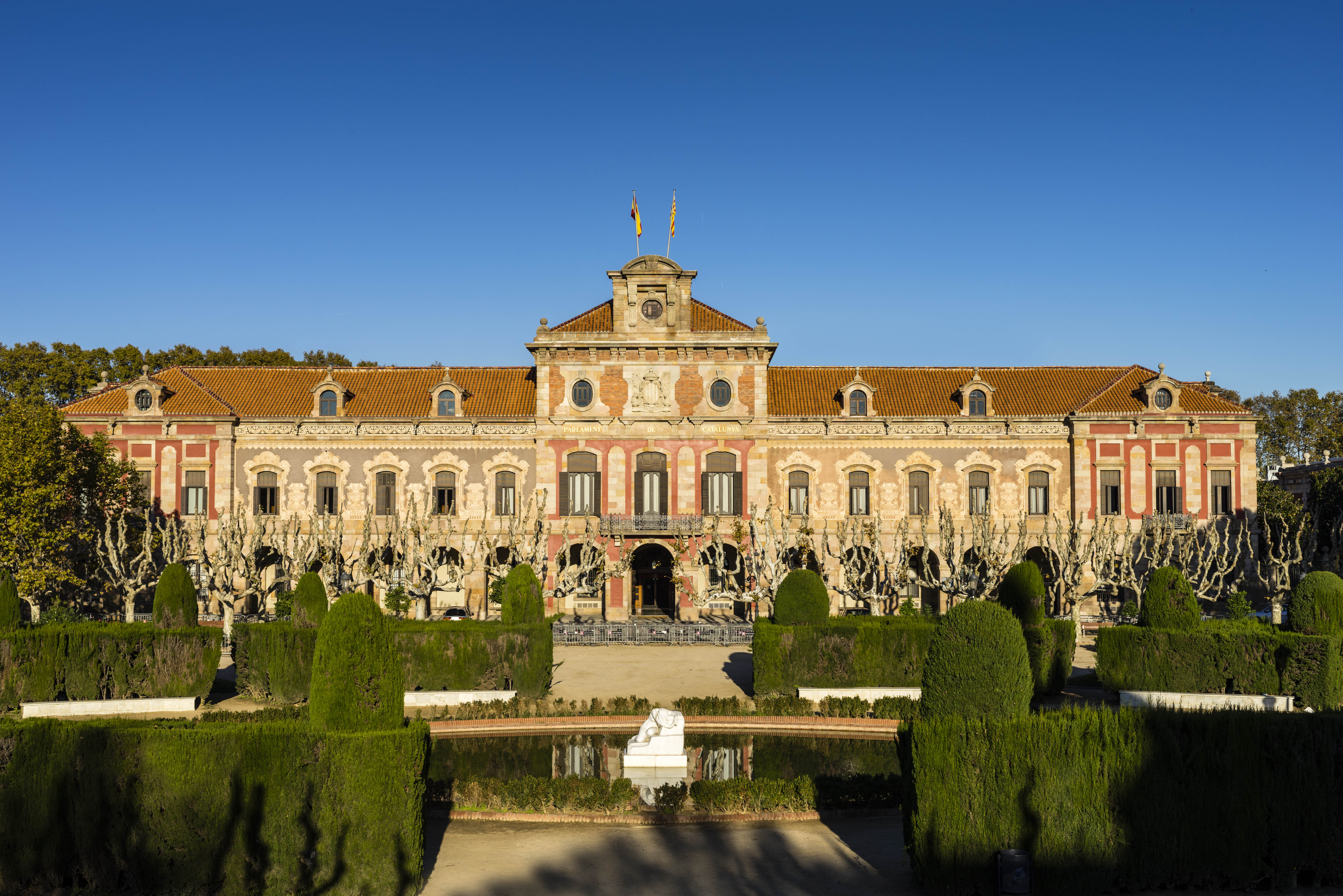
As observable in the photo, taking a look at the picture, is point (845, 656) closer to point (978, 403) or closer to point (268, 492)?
point (978, 403)

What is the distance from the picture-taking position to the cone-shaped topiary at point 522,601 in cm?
2819

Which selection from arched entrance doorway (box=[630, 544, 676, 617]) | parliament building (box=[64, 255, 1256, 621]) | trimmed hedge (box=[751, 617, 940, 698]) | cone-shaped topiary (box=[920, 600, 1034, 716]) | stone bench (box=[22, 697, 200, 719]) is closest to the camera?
cone-shaped topiary (box=[920, 600, 1034, 716])

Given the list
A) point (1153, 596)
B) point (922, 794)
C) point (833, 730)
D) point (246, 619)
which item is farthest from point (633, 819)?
point (246, 619)

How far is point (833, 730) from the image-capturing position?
2239 centimetres

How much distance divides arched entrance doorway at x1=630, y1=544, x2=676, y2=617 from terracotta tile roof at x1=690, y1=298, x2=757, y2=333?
33.1 ft

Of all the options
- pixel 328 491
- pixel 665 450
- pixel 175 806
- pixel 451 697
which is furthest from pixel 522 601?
pixel 328 491

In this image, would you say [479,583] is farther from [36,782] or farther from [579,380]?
[36,782]

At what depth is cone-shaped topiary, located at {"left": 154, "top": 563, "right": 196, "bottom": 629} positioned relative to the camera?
27.8 metres

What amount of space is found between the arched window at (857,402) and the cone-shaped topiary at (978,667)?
34.7 m

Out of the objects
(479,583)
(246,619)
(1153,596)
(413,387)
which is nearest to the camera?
(1153,596)

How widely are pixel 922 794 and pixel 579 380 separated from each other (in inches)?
1400

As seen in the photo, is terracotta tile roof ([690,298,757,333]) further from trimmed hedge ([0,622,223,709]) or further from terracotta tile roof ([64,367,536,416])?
trimmed hedge ([0,622,223,709])

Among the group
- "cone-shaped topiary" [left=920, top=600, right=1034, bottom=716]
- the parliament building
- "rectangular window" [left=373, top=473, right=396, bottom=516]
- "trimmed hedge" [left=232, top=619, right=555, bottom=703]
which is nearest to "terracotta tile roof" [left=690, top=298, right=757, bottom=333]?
the parliament building

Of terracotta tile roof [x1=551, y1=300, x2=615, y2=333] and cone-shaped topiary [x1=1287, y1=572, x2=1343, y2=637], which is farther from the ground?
terracotta tile roof [x1=551, y1=300, x2=615, y2=333]
